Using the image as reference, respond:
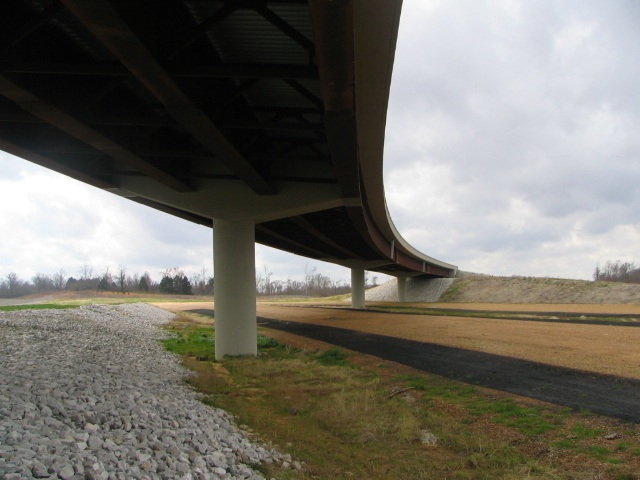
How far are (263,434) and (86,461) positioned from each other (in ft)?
11.0

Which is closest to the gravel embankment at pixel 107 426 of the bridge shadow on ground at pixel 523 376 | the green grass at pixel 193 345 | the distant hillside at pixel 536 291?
A: the green grass at pixel 193 345

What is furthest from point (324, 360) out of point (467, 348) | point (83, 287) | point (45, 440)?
point (83, 287)

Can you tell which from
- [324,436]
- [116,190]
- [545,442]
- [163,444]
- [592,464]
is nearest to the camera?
[163,444]

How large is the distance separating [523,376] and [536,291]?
179 feet

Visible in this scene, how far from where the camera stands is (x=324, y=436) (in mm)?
8094

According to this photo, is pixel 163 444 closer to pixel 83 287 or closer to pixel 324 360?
pixel 324 360

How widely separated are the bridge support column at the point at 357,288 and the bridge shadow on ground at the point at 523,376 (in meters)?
37.4

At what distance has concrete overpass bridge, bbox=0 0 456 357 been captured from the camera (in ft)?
22.8

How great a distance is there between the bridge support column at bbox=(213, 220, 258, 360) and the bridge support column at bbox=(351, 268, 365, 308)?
1636 inches

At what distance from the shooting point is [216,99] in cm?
1016

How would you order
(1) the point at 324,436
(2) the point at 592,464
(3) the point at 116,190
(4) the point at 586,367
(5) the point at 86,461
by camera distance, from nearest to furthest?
(5) the point at 86,461
(2) the point at 592,464
(1) the point at 324,436
(4) the point at 586,367
(3) the point at 116,190

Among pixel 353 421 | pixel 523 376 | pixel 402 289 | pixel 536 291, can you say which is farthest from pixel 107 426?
pixel 402 289

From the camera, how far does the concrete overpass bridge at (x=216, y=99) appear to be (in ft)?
22.8

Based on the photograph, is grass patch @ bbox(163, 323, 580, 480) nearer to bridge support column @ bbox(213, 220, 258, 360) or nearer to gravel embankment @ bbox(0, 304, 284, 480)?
gravel embankment @ bbox(0, 304, 284, 480)
